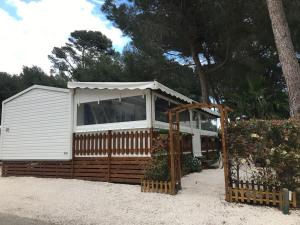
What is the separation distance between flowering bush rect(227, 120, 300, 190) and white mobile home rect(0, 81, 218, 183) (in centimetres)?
253

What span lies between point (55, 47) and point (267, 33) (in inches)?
1143

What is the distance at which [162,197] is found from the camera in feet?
23.5

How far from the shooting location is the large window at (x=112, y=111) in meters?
8.94

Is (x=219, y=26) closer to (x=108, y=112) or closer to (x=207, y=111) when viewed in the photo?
(x=207, y=111)

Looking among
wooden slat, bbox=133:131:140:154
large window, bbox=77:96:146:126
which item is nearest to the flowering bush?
wooden slat, bbox=133:131:140:154

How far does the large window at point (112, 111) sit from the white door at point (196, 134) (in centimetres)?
404

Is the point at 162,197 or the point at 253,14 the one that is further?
the point at 253,14

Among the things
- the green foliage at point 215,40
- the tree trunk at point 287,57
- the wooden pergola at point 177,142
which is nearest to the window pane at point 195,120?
the green foliage at point 215,40

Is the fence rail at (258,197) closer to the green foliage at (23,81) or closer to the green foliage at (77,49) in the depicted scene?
the green foliage at (23,81)

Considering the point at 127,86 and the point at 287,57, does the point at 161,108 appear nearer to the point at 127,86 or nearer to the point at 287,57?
the point at 127,86

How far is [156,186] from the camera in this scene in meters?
7.71

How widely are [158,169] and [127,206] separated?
1.56 metres

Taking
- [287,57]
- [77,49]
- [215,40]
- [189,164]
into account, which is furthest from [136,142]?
[77,49]

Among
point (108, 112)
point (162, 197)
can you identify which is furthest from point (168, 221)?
point (108, 112)
